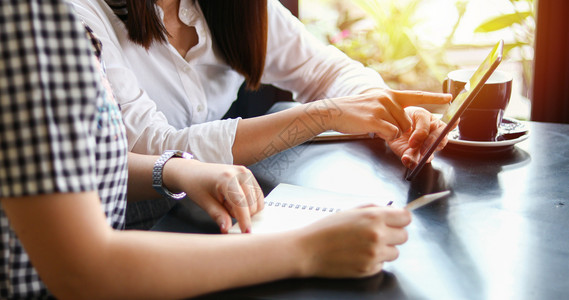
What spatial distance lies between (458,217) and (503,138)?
39 cm

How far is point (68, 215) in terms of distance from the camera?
564 millimetres

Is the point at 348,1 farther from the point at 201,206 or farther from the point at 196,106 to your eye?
the point at 201,206

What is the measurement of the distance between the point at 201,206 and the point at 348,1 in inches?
69.7

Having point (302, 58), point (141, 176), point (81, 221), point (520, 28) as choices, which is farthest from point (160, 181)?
point (520, 28)

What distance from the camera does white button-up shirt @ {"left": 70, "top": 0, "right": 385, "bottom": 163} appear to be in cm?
106

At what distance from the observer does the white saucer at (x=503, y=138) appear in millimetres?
1068

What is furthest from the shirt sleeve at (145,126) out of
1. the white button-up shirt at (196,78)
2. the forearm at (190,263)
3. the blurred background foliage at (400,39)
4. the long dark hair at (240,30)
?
the blurred background foliage at (400,39)

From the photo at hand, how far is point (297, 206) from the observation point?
2.77 ft

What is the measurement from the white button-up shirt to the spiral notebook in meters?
0.20

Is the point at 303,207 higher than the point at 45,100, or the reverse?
the point at 45,100

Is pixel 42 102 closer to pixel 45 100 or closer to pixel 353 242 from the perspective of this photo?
pixel 45 100

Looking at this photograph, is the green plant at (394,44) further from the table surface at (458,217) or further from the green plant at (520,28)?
the table surface at (458,217)

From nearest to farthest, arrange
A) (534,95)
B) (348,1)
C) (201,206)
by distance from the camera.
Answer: (201,206) < (534,95) < (348,1)

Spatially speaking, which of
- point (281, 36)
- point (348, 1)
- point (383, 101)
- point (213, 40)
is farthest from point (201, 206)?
point (348, 1)
